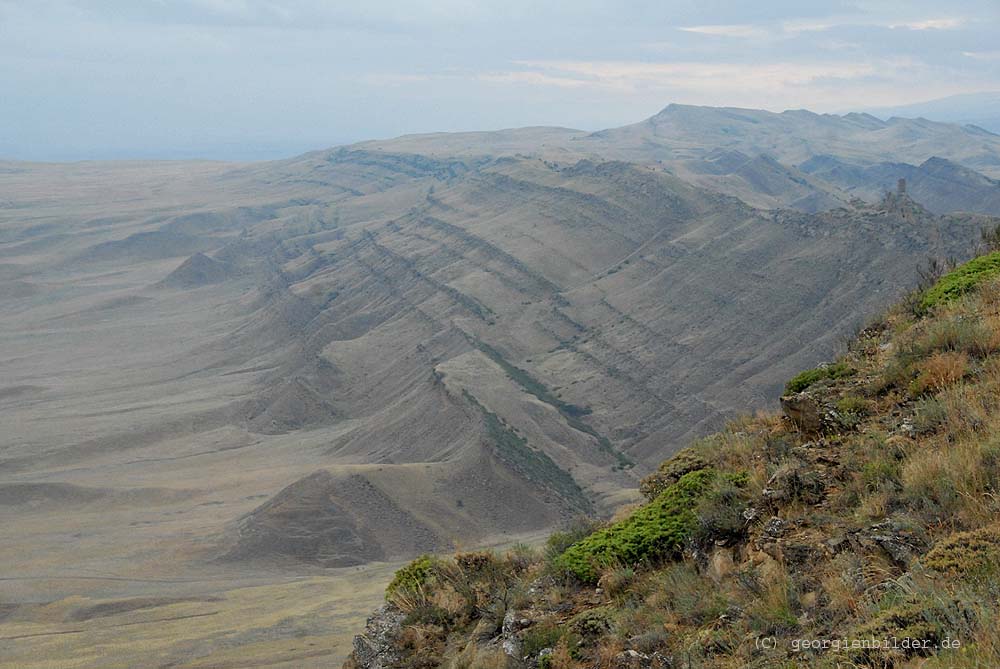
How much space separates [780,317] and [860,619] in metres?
53.0

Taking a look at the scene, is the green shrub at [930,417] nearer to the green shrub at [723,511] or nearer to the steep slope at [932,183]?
the green shrub at [723,511]

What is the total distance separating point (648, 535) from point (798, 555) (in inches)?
80.8

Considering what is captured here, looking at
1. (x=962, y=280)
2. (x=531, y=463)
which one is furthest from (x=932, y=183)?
(x=962, y=280)

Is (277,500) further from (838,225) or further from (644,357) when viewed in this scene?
(838,225)

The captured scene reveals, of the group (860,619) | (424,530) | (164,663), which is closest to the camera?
(860,619)

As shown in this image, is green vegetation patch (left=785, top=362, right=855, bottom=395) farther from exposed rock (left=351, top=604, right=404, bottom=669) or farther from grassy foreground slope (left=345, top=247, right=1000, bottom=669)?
exposed rock (left=351, top=604, right=404, bottom=669)

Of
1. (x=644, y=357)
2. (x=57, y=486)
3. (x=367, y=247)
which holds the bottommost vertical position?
(x=57, y=486)

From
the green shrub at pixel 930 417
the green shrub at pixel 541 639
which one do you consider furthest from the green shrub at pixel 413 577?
the green shrub at pixel 930 417

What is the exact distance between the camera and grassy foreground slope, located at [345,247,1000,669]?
5.48 meters

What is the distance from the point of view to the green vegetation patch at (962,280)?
11.5 metres

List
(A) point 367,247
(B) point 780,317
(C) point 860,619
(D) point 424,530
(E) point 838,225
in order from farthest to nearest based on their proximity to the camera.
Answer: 1. (A) point 367,247
2. (E) point 838,225
3. (B) point 780,317
4. (D) point 424,530
5. (C) point 860,619

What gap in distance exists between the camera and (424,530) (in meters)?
40.4

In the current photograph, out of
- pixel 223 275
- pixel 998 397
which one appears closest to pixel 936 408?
pixel 998 397

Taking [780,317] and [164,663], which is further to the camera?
[780,317]
